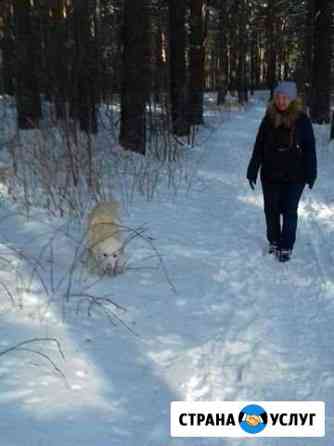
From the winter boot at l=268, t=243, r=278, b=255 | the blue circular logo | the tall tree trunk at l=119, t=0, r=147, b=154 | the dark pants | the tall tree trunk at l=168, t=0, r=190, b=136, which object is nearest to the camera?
the blue circular logo

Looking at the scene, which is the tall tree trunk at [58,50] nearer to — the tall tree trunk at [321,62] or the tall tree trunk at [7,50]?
the tall tree trunk at [7,50]

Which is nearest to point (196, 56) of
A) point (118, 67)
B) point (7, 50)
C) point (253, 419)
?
point (118, 67)

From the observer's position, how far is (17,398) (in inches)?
106

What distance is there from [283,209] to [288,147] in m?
0.66

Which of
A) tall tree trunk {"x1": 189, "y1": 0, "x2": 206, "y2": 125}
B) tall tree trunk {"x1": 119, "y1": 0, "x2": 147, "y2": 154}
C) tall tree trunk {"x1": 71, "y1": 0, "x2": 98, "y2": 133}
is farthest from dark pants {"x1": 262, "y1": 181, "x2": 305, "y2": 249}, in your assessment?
tall tree trunk {"x1": 189, "y1": 0, "x2": 206, "y2": 125}

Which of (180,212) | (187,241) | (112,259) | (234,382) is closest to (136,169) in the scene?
(180,212)

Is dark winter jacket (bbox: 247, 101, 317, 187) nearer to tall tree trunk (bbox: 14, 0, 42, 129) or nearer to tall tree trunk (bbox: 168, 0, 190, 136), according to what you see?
tall tree trunk (bbox: 14, 0, 42, 129)

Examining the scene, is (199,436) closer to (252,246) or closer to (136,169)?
(252,246)

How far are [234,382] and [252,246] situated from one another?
2778 mm

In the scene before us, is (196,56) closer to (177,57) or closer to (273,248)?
(177,57)

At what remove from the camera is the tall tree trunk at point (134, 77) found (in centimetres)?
942

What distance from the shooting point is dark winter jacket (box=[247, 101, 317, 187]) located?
4.97 metres

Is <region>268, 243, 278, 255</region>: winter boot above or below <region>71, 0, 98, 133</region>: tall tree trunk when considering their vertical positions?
below

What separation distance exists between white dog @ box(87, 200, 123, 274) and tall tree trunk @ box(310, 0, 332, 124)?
12.7m
